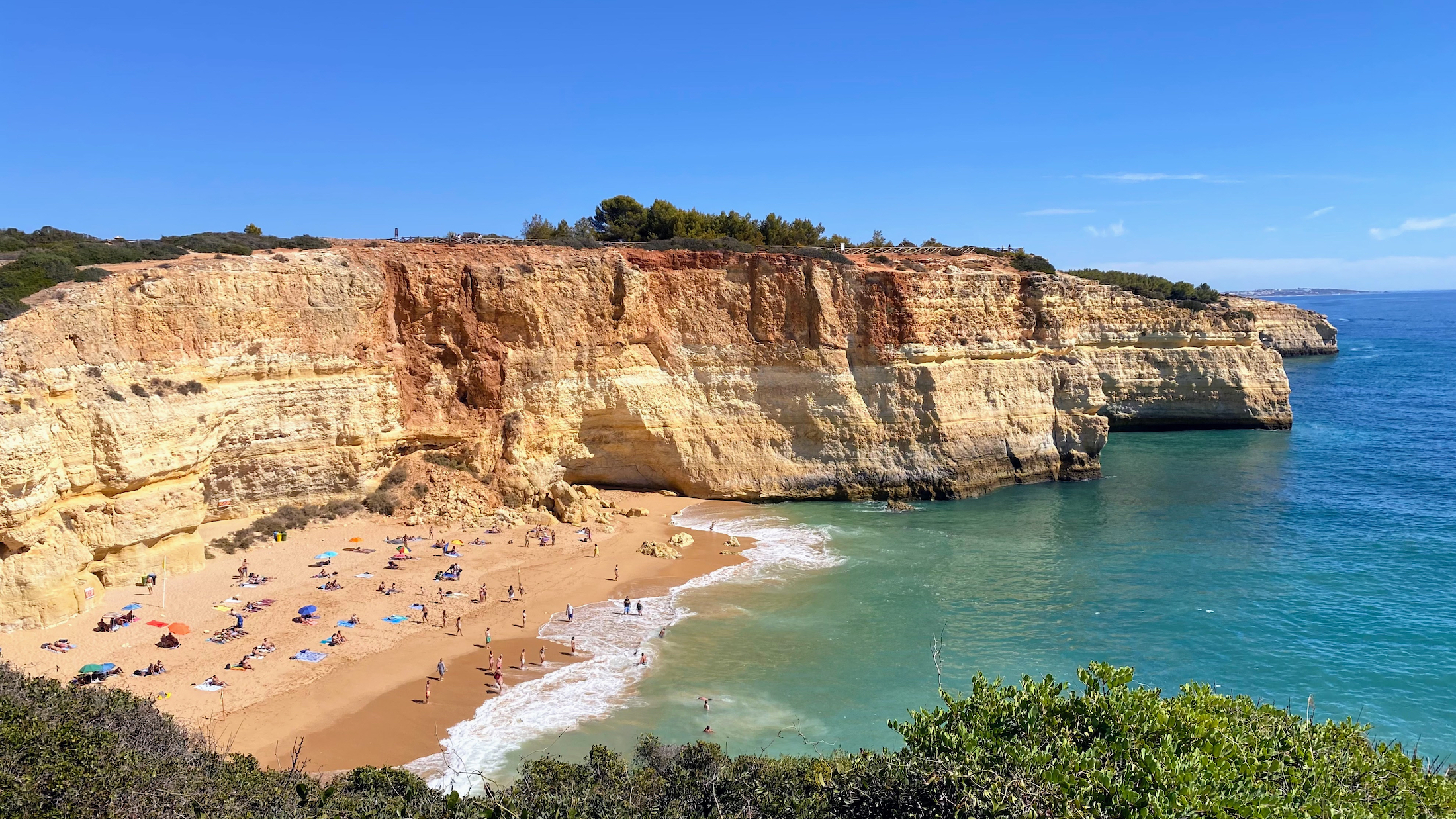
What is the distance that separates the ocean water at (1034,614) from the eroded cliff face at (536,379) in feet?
9.79

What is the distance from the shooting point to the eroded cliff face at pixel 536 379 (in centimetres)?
2078

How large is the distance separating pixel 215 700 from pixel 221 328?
1234cm

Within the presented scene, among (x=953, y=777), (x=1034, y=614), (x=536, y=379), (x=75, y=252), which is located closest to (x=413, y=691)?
(x=953, y=777)

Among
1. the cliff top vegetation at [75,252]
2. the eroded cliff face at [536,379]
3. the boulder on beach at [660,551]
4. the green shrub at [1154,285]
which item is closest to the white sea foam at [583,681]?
the boulder on beach at [660,551]

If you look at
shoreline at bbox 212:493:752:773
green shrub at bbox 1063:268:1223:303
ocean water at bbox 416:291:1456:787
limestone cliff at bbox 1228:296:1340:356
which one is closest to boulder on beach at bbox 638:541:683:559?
shoreline at bbox 212:493:752:773

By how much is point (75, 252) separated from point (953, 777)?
95.8ft

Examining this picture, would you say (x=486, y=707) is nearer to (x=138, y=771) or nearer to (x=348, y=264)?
(x=138, y=771)

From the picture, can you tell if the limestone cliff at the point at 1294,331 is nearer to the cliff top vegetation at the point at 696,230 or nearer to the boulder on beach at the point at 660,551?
the cliff top vegetation at the point at 696,230

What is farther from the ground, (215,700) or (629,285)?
(629,285)

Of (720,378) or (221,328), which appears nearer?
(221,328)

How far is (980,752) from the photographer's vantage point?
831cm

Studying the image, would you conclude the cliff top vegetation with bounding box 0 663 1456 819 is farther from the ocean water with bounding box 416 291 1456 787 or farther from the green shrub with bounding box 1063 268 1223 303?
the green shrub with bounding box 1063 268 1223 303

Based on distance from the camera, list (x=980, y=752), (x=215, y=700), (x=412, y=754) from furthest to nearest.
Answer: (x=215, y=700) < (x=412, y=754) < (x=980, y=752)

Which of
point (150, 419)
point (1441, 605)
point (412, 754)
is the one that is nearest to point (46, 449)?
point (150, 419)
